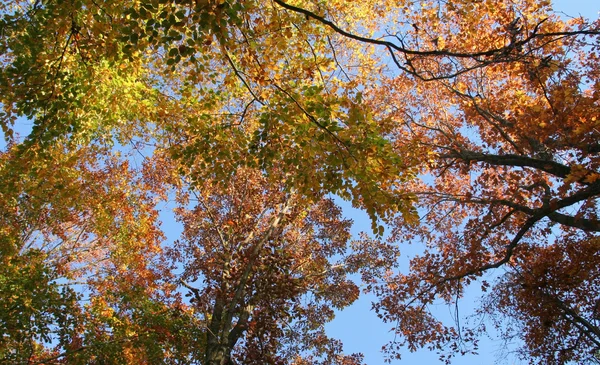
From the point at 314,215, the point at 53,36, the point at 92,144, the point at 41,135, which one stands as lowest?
the point at 41,135

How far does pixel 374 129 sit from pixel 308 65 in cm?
137

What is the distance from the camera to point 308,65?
4.65 meters

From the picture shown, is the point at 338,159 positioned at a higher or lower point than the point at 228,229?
lower

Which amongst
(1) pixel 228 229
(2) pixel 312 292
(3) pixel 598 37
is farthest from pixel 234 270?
(3) pixel 598 37

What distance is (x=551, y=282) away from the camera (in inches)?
362

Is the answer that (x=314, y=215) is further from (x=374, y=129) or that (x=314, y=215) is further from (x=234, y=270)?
(x=374, y=129)

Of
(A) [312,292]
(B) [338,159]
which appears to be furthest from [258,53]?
(A) [312,292]

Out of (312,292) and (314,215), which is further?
(314,215)

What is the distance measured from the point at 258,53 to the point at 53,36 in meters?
2.21

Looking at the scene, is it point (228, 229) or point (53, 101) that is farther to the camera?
point (228, 229)

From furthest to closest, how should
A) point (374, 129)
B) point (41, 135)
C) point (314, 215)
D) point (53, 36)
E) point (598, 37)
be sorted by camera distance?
point (314, 215) → point (598, 37) → point (53, 36) → point (41, 135) → point (374, 129)

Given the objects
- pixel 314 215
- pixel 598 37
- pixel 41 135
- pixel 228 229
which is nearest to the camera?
pixel 41 135

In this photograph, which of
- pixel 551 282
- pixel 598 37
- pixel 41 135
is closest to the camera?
pixel 41 135

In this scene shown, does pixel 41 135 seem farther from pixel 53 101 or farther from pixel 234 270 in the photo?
pixel 234 270
